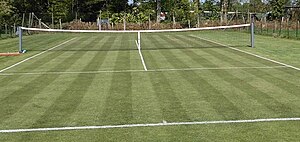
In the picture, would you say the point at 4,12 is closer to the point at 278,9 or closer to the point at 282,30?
the point at 282,30

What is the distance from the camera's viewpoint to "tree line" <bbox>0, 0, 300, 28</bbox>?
67938mm

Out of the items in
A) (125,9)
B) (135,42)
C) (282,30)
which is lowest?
(135,42)

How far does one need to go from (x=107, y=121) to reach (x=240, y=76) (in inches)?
302

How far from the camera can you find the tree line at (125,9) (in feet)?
223

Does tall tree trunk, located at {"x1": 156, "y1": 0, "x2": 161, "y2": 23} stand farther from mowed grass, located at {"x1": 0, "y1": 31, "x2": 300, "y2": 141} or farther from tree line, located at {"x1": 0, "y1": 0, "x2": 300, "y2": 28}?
mowed grass, located at {"x1": 0, "y1": 31, "x2": 300, "y2": 141}

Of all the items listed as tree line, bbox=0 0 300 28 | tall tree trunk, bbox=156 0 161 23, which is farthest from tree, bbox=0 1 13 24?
tall tree trunk, bbox=156 0 161 23

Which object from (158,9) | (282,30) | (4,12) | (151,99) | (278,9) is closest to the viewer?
(151,99)

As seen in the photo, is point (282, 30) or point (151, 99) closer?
point (151, 99)

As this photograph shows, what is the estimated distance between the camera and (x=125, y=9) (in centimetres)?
8319

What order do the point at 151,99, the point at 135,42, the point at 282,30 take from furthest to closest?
the point at 282,30, the point at 135,42, the point at 151,99

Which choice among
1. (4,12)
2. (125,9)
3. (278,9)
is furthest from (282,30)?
(125,9)

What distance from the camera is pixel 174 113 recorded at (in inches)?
404

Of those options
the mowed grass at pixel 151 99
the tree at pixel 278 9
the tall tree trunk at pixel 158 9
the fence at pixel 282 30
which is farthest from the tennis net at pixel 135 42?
the tree at pixel 278 9

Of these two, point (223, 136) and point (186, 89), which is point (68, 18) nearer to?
point (186, 89)
